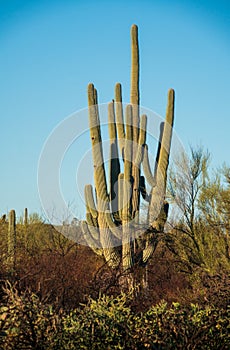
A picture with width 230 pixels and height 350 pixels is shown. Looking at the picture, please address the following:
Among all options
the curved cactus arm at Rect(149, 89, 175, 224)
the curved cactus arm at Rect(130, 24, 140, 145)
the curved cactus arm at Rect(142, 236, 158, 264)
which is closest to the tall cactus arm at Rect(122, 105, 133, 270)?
the curved cactus arm at Rect(142, 236, 158, 264)

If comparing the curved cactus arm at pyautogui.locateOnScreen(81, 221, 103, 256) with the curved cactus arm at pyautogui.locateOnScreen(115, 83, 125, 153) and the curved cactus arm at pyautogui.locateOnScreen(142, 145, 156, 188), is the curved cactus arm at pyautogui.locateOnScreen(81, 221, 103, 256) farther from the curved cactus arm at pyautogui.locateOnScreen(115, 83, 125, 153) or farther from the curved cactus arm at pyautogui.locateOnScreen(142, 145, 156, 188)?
the curved cactus arm at pyautogui.locateOnScreen(115, 83, 125, 153)

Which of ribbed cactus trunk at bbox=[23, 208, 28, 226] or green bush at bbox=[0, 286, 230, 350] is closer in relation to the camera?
green bush at bbox=[0, 286, 230, 350]

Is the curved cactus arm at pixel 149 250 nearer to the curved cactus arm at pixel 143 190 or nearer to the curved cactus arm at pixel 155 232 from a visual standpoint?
the curved cactus arm at pixel 155 232

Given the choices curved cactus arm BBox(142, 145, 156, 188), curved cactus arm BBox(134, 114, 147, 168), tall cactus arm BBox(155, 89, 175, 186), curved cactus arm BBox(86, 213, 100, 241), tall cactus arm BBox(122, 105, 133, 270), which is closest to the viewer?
tall cactus arm BBox(122, 105, 133, 270)

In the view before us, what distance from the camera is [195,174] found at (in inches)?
661

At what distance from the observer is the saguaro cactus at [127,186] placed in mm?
15047

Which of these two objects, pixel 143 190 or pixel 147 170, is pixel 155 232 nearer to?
pixel 143 190

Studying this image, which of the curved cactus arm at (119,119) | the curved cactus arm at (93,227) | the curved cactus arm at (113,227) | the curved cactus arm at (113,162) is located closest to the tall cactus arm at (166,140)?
the curved cactus arm at (119,119)

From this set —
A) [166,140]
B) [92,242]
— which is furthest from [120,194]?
[166,140]

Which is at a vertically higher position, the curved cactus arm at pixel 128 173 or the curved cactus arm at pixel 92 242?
the curved cactus arm at pixel 128 173

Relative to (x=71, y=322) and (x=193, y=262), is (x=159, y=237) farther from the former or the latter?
(x=71, y=322)

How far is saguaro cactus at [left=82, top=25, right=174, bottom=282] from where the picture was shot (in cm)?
1505

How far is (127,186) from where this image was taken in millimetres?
14938

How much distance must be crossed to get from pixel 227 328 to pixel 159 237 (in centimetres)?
1020
